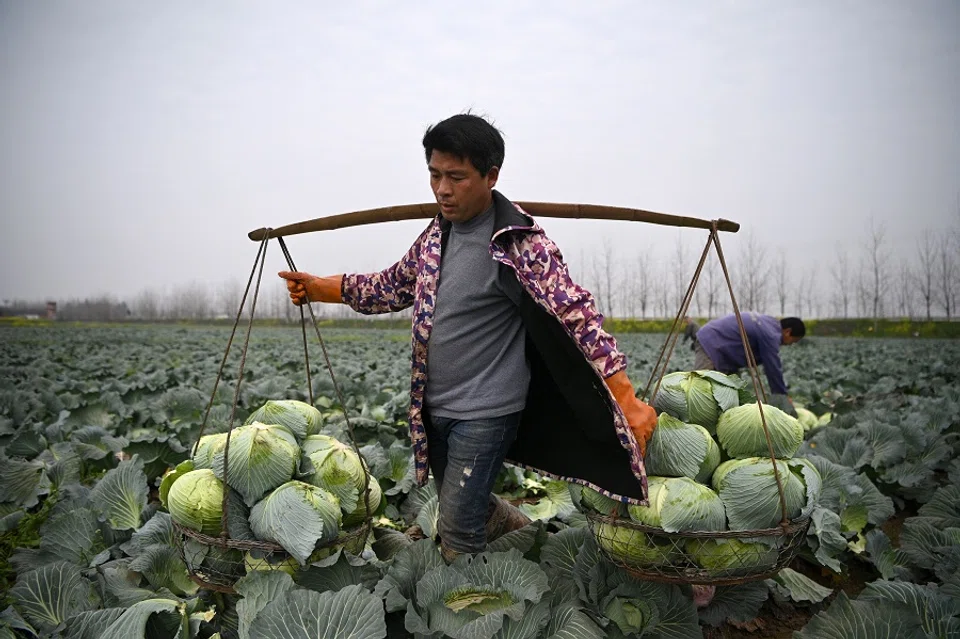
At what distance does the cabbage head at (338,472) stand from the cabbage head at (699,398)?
4.26ft

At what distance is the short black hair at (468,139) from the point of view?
2.22 m

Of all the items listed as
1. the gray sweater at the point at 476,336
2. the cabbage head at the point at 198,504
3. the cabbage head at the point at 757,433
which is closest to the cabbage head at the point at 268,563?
the cabbage head at the point at 198,504

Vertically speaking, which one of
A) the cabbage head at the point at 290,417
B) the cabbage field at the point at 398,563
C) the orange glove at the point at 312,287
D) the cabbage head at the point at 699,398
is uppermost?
the orange glove at the point at 312,287

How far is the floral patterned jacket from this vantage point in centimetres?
224

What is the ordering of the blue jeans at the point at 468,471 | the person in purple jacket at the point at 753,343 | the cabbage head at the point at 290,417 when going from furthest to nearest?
the person in purple jacket at the point at 753,343 < the cabbage head at the point at 290,417 < the blue jeans at the point at 468,471

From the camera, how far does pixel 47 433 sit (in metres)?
5.35

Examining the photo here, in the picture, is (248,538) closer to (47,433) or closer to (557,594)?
(557,594)

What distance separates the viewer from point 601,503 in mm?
2426

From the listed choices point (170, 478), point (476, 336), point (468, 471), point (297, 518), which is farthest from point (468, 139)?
point (170, 478)

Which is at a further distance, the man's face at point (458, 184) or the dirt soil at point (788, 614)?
the dirt soil at point (788, 614)

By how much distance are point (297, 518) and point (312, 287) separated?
41.4 inches

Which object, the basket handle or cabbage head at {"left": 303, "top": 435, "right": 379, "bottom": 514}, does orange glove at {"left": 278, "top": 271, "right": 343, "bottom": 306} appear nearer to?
cabbage head at {"left": 303, "top": 435, "right": 379, "bottom": 514}

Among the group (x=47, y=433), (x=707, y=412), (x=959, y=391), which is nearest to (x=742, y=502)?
(x=707, y=412)

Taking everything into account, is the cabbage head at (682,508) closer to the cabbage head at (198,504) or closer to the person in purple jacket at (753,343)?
the cabbage head at (198,504)
